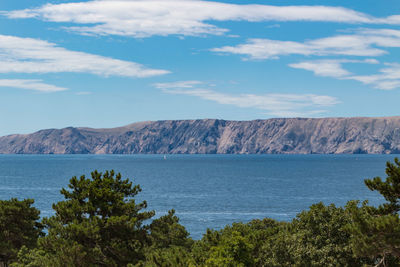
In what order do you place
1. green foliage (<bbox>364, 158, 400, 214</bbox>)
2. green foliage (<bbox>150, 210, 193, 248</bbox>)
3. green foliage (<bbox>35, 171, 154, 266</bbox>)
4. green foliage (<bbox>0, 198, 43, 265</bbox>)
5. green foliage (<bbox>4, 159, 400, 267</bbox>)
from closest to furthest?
green foliage (<bbox>4, 159, 400, 267</bbox>), green foliage (<bbox>364, 158, 400, 214</bbox>), green foliage (<bbox>35, 171, 154, 266</bbox>), green foliage (<bbox>0, 198, 43, 265</bbox>), green foliage (<bbox>150, 210, 193, 248</bbox>)

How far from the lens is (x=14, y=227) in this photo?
37250 millimetres

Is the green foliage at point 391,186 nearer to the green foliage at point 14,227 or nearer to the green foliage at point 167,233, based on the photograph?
the green foliage at point 167,233

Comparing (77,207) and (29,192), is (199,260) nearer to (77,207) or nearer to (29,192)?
(77,207)

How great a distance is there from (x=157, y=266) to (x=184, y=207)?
95850 mm

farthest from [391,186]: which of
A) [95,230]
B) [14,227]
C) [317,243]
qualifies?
[14,227]

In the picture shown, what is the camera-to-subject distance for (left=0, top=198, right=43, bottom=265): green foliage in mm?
36375

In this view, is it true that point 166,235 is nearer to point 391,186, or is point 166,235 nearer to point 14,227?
point 14,227

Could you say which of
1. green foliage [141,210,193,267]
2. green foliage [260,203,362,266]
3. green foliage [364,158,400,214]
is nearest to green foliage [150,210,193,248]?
green foliage [141,210,193,267]

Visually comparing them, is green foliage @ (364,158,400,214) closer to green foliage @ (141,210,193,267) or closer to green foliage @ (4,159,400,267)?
green foliage @ (4,159,400,267)

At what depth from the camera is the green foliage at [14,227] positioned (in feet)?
119

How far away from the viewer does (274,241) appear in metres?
32.1

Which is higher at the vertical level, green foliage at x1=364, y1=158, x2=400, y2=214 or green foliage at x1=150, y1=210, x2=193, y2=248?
green foliage at x1=364, y1=158, x2=400, y2=214

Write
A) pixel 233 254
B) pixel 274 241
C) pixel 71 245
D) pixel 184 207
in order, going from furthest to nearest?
pixel 184 207
pixel 274 241
pixel 71 245
pixel 233 254

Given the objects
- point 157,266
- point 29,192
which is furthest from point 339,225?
point 29,192
